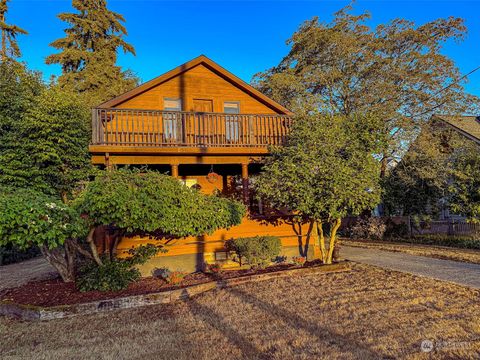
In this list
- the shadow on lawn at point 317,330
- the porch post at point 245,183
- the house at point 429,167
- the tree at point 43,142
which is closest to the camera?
the shadow on lawn at point 317,330

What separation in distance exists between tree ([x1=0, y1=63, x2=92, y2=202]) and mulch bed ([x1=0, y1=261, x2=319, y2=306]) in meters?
3.30

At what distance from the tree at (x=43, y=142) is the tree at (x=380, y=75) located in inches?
424

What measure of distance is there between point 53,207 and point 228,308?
388 cm

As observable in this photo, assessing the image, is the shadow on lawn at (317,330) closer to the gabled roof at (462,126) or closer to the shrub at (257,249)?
the shrub at (257,249)

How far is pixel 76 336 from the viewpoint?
16.8 ft

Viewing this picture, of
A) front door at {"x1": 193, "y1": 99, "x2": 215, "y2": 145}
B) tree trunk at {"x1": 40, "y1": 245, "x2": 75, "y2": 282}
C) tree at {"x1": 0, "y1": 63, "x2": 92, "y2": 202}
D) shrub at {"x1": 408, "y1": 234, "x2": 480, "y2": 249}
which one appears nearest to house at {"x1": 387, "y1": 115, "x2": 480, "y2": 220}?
shrub at {"x1": 408, "y1": 234, "x2": 480, "y2": 249}

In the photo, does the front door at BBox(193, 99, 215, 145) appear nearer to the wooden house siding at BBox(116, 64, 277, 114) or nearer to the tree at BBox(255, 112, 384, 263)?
the wooden house siding at BBox(116, 64, 277, 114)

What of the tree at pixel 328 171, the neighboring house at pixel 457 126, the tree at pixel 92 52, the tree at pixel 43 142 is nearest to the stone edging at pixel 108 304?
the tree at pixel 328 171

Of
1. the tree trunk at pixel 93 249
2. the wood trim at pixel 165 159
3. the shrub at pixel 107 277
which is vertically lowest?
the shrub at pixel 107 277

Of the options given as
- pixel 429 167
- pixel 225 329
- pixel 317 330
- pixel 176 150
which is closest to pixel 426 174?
pixel 429 167

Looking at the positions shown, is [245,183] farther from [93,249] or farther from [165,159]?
[93,249]

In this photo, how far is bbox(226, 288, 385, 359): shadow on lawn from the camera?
405cm

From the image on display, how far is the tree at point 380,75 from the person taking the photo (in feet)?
59.5

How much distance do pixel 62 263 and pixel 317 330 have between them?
640cm
